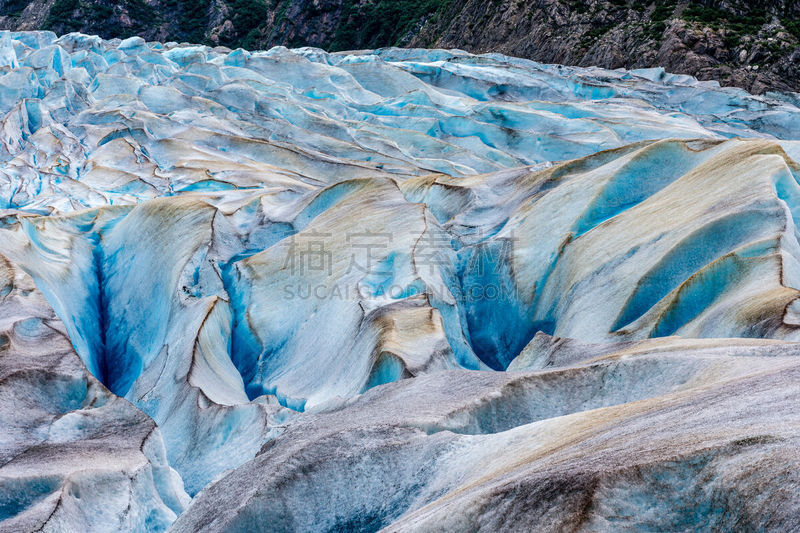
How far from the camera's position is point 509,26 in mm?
51062

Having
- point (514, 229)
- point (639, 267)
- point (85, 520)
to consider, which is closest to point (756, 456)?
point (85, 520)

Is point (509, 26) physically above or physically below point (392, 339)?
below

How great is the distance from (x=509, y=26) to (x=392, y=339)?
4757 cm

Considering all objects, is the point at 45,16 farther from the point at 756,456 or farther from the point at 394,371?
the point at 756,456

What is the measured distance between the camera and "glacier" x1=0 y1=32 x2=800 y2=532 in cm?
369

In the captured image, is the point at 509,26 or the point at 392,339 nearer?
the point at 392,339

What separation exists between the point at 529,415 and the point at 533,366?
8.15 feet

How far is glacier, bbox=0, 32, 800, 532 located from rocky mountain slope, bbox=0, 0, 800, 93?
87.8 ft

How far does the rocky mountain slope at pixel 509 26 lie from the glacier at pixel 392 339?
26765mm

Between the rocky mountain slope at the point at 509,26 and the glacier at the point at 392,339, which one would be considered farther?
the rocky mountain slope at the point at 509,26

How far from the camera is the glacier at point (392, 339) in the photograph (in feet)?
12.1

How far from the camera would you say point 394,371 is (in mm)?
7727

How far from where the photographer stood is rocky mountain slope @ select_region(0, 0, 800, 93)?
38.1 meters

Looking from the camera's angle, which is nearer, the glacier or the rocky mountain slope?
the glacier
